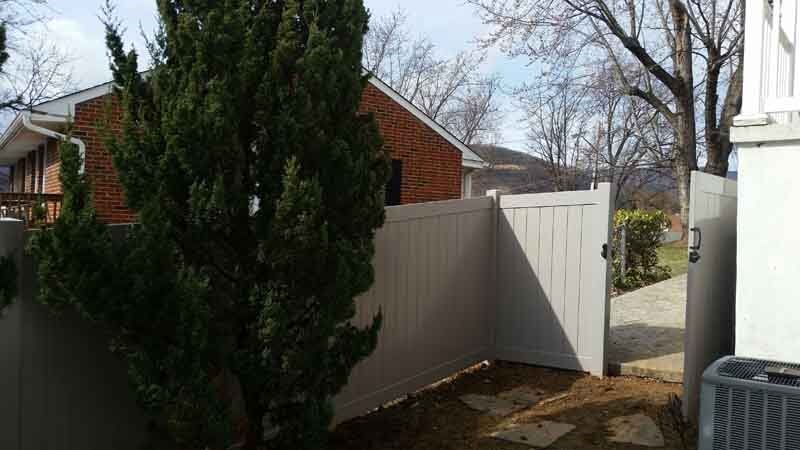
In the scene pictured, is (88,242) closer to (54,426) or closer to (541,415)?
(54,426)

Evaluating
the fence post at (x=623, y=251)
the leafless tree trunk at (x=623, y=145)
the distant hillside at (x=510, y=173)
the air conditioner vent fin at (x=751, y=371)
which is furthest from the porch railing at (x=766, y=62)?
the distant hillside at (x=510, y=173)

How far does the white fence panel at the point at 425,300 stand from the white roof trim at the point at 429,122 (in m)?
8.18

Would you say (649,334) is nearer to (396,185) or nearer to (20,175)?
(396,185)

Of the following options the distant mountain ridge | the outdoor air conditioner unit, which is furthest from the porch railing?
the distant mountain ridge

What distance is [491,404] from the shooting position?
5.25 metres

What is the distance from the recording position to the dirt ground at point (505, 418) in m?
4.41

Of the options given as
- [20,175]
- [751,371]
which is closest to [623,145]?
[20,175]

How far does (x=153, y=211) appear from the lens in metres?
3.12

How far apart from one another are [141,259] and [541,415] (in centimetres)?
316

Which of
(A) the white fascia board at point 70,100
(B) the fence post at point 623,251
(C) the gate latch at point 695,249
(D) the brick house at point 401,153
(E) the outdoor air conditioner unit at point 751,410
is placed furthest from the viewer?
(D) the brick house at point 401,153

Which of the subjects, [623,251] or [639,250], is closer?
[623,251]

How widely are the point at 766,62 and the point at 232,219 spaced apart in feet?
10.3

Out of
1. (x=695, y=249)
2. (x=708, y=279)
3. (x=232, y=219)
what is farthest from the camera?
(x=708, y=279)

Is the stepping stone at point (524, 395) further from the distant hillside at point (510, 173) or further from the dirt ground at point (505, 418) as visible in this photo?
the distant hillside at point (510, 173)
